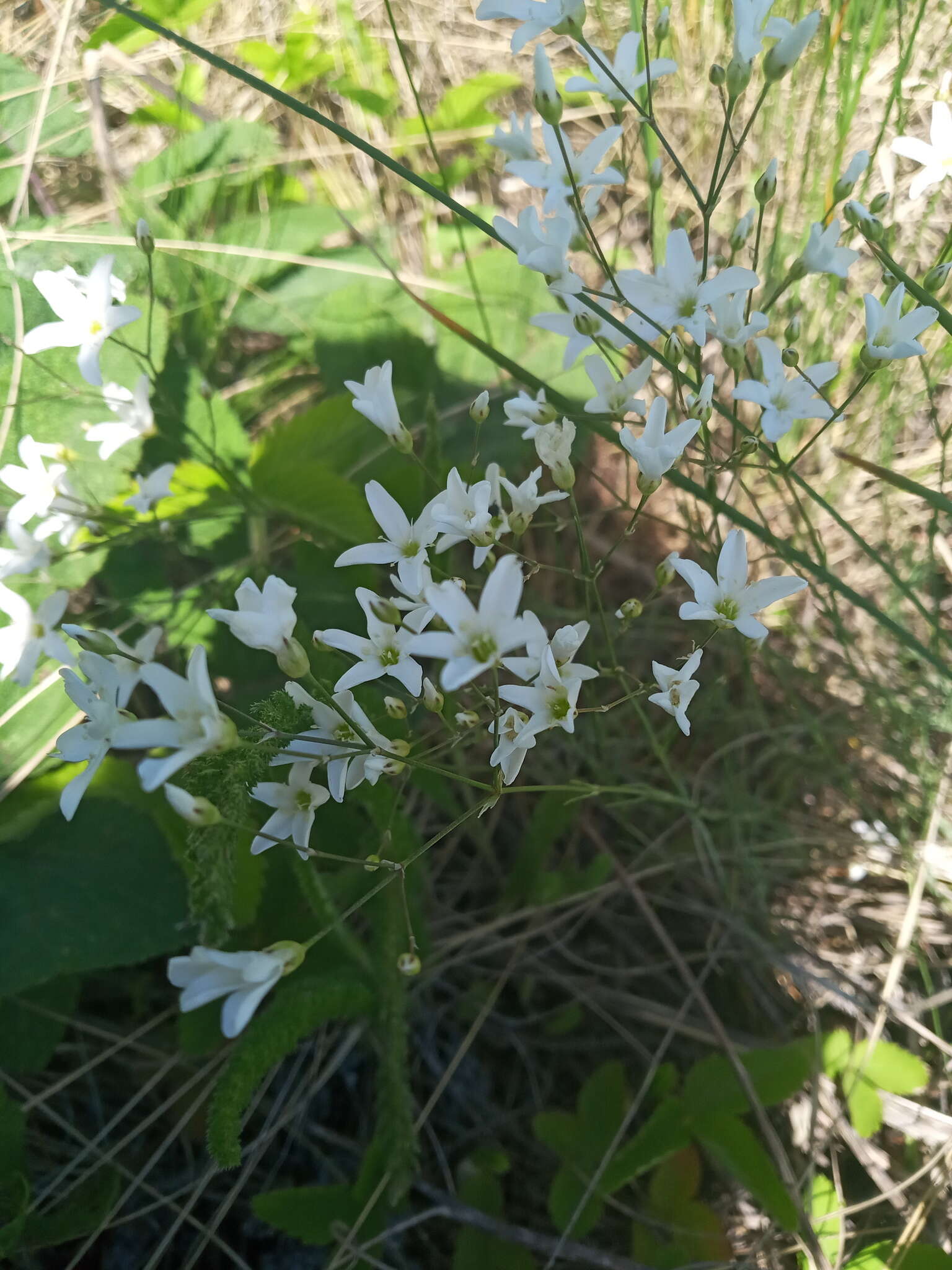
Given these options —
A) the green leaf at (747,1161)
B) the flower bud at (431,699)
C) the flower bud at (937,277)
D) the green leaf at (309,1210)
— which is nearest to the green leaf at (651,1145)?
the green leaf at (747,1161)

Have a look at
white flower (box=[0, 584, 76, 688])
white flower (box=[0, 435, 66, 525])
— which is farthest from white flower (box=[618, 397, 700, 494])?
white flower (box=[0, 435, 66, 525])

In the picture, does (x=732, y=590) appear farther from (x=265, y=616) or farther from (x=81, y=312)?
(x=81, y=312)

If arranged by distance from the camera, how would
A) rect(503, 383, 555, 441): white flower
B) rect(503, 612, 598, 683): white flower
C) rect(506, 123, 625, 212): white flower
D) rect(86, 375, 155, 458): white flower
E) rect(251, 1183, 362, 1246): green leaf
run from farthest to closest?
rect(86, 375, 155, 458): white flower
rect(251, 1183, 362, 1246): green leaf
rect(506, 123, 625, 212): white flower
rect(503, 383, 555, 441): white flower
rect(503, 612, 598, 683): white flower

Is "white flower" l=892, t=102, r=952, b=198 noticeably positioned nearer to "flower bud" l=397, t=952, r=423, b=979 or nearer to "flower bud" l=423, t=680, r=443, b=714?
"flower bud" l=423, t=680, r=443, b=714

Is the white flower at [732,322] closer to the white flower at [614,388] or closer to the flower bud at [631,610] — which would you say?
the white flower at [614,388]

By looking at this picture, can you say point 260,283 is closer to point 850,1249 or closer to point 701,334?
point 701,334

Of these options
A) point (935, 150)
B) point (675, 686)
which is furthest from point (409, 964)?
point (935, 150)
